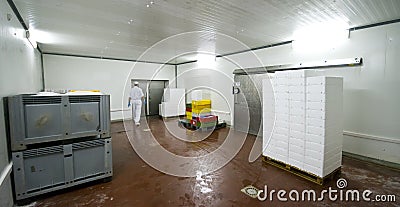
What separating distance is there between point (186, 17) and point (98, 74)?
5192mm

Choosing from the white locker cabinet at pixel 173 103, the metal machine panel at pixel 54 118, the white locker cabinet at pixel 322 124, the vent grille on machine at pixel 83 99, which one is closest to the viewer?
the metal machine panel at pixel 54 118

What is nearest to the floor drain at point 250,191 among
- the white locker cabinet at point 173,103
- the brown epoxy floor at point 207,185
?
the brown epoxy floor at point 207,185

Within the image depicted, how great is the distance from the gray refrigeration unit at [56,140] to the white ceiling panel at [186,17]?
1470 mm

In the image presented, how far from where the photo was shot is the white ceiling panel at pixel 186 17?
108 inches

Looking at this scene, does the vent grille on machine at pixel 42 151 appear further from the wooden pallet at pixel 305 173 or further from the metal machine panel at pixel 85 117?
the wooden pallet at pixel 305 173

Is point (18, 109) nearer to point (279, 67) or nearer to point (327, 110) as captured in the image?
point (327, 110)

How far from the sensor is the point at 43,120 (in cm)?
234

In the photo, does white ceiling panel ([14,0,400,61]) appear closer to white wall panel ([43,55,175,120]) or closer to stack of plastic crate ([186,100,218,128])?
white wall panel ([43,55,175,120])

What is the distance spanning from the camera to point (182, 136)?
539 cm

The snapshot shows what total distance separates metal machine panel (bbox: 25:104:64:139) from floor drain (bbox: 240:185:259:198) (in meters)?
2.58

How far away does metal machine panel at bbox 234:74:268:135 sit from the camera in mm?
5238

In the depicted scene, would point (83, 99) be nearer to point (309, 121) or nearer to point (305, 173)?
point (309, 121)

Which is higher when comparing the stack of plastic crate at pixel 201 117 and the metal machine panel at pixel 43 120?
the metal machine panel at pixel 43 120

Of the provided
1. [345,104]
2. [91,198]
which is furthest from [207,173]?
[345,104]
